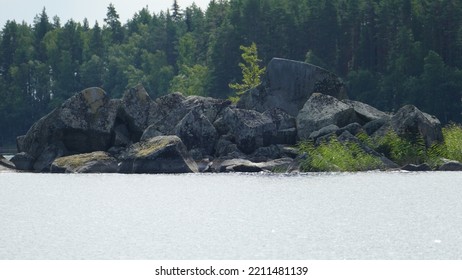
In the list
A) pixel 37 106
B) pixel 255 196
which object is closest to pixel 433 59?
pixel 255 196

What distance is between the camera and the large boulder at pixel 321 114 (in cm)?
6056

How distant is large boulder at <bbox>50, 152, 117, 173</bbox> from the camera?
60.8 metres

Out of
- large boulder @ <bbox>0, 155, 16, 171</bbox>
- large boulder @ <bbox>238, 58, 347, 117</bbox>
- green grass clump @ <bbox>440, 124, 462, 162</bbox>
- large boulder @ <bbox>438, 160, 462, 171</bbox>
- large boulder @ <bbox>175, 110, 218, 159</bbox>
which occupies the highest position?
large boulder @ <bbox>238, 58, 347, 117</bbox>

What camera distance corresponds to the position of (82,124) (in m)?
63.9

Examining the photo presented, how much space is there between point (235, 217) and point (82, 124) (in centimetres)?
2790

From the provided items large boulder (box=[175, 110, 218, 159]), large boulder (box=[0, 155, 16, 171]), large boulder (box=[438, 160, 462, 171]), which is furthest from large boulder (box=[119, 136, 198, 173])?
large boulder (box=[438, 160, 462, 171])

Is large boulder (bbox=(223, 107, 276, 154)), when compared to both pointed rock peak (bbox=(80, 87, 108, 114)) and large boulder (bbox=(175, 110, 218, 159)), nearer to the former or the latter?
large boulder (bbox=(175, 110, 218, 159))

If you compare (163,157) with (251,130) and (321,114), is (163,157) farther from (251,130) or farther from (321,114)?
(321,114)

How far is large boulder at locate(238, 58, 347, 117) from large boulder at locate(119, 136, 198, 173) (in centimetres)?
978

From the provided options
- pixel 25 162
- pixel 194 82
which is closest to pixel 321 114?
pixel 25 162

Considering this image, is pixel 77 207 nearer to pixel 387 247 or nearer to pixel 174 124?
pixel 387 247

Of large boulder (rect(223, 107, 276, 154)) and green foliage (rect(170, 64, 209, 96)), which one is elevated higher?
large boulder (rect(223, 107, 276, 154))

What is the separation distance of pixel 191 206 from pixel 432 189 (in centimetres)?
1174

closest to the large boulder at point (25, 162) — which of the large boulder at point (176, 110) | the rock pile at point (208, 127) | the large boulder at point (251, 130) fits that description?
the rock pile at point (208, 127)
